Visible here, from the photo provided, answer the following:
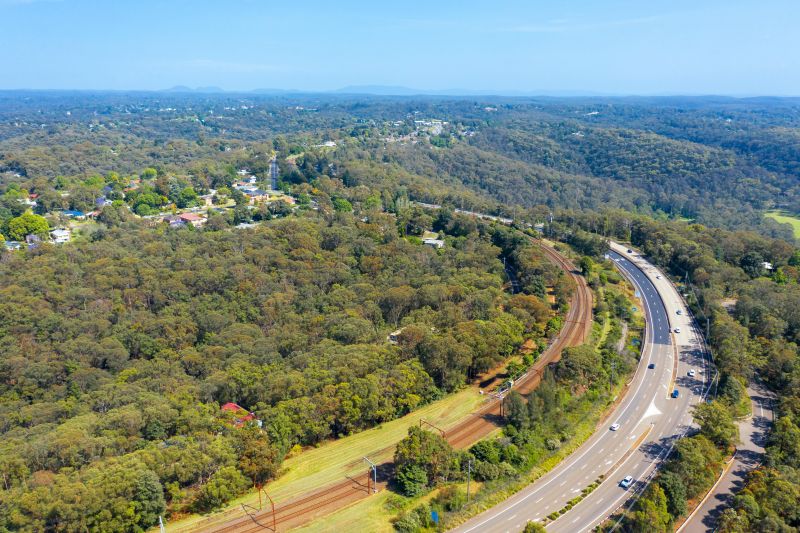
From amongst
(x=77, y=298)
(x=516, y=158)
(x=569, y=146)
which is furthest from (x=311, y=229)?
(x=569, y=146)

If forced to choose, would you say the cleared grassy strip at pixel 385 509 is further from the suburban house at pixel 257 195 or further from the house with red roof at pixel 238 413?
the suburban house at pixel 257 195

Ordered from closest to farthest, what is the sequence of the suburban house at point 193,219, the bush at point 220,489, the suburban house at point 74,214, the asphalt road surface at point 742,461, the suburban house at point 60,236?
the bush at point 220,489 < the asphalt road surface at point 742,461 < the suburban house at point 60,236 < the suburban house at point 193,219 < the suburban house at point 74,214

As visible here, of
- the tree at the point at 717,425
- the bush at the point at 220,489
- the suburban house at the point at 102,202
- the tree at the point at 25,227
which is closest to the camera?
the bush at the point at 220,489

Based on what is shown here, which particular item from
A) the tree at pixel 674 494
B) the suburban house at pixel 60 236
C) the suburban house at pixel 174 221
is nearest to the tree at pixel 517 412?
the tree at pixel 674 494

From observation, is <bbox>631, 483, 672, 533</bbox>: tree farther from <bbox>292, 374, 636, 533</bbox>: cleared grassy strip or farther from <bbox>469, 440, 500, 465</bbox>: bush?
<bbox>469, 440, 500, 465</bbox>: bush

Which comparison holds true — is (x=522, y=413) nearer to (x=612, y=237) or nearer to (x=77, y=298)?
(x=77, y=298)

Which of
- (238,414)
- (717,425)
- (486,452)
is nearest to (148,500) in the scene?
(238,414)
